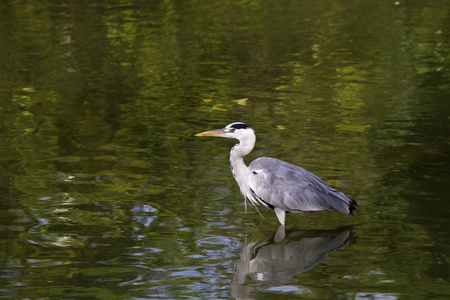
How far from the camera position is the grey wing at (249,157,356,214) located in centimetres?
823

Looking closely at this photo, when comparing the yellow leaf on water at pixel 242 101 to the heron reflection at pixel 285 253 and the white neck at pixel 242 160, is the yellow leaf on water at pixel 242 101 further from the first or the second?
the heron reflection at pixel 285 253

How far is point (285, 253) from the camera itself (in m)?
7.96

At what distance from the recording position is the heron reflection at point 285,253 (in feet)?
24.3

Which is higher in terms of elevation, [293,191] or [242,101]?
[293,191]

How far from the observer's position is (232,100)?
13.9m

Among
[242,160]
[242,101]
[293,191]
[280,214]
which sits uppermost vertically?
[242,160]

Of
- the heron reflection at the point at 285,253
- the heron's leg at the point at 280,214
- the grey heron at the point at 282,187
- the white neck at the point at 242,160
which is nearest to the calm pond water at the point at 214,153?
the heron reflection at the point at 285,253

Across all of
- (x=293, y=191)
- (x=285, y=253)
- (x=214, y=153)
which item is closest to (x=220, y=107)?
(x=214, y=153)

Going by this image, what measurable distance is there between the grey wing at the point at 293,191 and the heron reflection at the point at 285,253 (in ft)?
0.86

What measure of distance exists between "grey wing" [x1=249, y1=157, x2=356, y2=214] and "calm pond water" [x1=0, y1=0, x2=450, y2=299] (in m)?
0.29

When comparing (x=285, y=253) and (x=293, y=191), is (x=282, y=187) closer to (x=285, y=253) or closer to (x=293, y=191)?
(x=293, y=191)

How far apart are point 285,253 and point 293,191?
2.20ft

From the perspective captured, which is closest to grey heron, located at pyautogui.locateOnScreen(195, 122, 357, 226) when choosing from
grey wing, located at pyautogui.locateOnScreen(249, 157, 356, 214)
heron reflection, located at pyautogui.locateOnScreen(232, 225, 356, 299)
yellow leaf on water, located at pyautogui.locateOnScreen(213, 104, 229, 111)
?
grey wing, located at pyautogui.locateOnScreen(249, 157, 356, 214)

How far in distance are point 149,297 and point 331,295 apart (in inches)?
59.2
